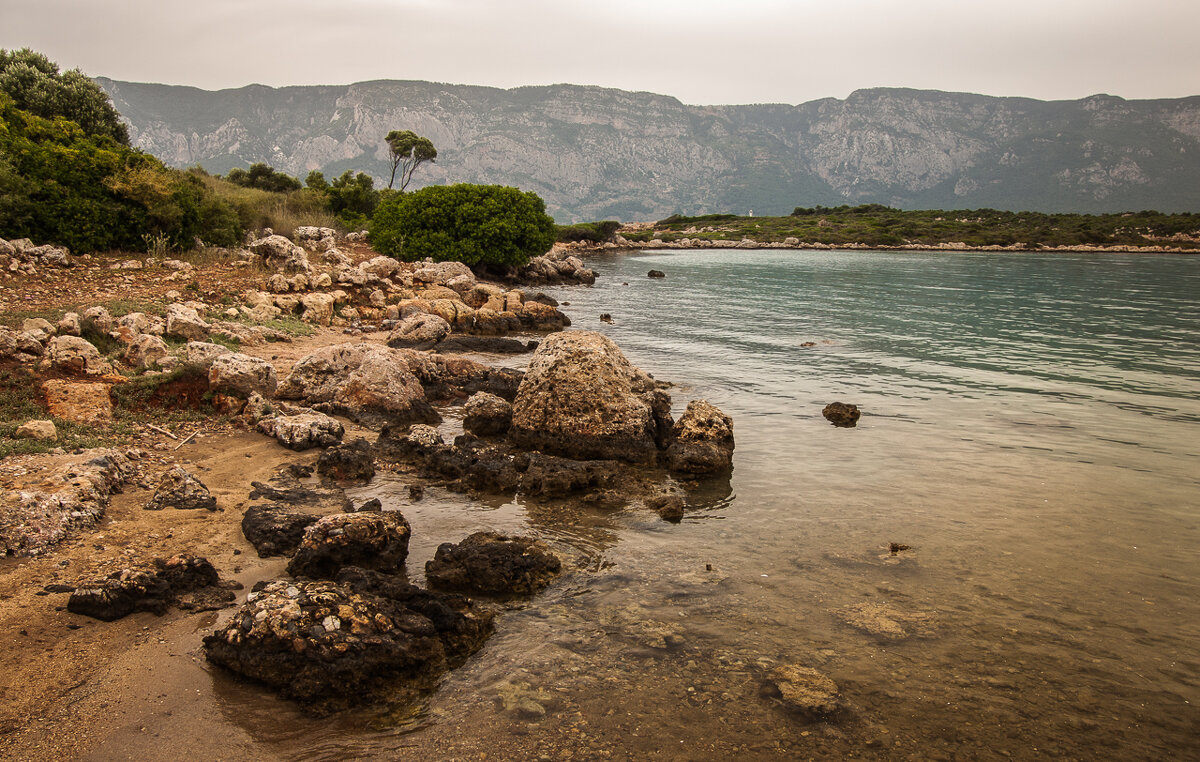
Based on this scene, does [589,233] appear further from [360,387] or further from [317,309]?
[360,387]

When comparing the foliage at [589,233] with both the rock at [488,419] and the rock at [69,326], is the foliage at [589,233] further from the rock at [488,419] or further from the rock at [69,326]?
the rock at [488,419]

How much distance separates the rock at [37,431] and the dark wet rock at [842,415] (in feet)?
45.3

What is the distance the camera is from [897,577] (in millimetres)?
7922

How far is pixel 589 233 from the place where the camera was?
100 metres

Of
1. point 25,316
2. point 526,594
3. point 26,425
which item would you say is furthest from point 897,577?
point 25,316

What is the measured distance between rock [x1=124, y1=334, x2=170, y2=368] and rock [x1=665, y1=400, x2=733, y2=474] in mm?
9720

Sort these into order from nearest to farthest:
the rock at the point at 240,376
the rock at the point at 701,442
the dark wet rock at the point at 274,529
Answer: the dark wet rock at the point at 274,529 → the rock at the point at 701,442 → the rock at the point at 240,376

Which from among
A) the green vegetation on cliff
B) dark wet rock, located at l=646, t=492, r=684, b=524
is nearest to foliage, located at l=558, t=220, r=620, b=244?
the green vegetation on cliff

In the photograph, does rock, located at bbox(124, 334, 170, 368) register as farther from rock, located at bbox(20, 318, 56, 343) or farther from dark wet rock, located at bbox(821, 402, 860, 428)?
dark wet rock, located at bbox(821, 402, 860, 428)

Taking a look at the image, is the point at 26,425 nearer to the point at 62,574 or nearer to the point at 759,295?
the point at 62,574

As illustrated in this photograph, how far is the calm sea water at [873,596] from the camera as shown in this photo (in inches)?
209

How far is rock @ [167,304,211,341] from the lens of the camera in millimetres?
15516

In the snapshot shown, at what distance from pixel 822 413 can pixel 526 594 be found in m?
10.3

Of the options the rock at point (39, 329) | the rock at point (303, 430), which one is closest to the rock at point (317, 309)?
the rock at point (39, 329)
